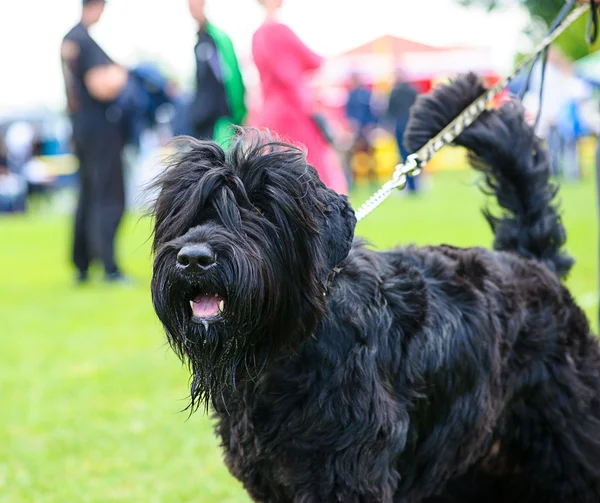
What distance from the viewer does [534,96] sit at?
20531 millimetres

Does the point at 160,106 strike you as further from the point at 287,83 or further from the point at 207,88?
the point at 287,83

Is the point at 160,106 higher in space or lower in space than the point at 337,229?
lower

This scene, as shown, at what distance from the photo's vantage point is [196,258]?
7.38 ft

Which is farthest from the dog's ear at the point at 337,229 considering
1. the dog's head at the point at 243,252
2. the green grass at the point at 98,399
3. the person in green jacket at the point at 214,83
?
the person in green jacket at the point at 214,83

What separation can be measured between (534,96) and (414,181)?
3895 millimetres

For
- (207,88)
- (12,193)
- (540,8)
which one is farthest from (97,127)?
(12,193)

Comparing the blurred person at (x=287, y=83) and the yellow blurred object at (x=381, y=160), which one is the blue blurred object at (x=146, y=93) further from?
the yellow blurred object at (x=381, y=160)

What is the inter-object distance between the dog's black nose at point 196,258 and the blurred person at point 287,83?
4.84 m

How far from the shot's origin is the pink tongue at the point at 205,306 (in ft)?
7.80

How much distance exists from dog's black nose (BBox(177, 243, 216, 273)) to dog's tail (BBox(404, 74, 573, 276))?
1.56 m

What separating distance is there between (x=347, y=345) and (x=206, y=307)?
1.55ft

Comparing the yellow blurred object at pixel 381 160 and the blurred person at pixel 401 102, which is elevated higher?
the blurred person at pixel 401 102

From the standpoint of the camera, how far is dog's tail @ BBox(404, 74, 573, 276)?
3389 mm

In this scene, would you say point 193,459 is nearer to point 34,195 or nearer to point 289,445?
point 289,445
